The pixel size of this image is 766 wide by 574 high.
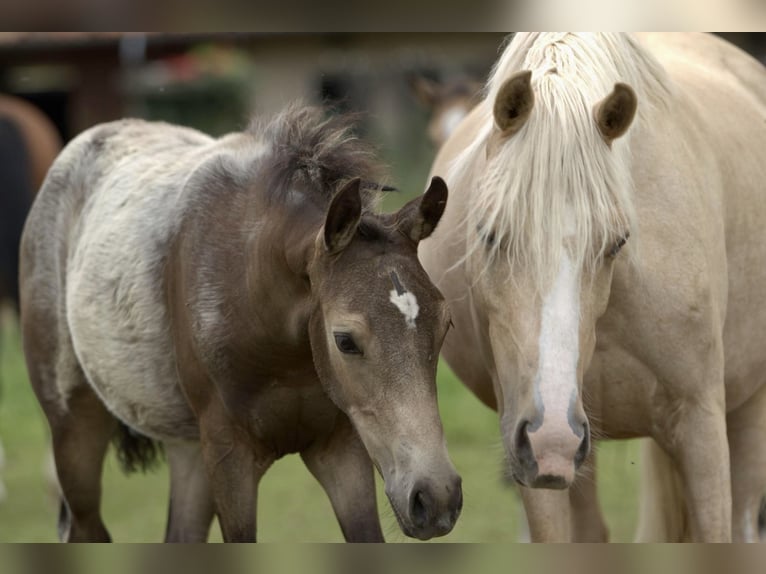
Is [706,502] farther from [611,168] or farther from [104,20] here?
[104,20]

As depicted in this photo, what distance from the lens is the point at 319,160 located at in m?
3.18

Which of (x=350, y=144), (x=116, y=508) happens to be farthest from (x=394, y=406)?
(x=116, y=508)

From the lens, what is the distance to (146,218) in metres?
3.74

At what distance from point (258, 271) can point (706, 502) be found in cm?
135

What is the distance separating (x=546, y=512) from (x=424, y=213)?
0.88 metres

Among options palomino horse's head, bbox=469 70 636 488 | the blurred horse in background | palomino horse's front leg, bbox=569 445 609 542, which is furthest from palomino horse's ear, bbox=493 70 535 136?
the blurred horse in background

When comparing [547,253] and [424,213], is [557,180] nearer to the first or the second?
[547,253]

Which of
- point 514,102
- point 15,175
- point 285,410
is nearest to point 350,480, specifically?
point 285,410

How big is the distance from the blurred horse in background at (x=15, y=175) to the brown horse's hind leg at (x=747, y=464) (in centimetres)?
485

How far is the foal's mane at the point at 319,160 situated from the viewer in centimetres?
315

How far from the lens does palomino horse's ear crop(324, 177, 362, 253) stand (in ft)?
8.84

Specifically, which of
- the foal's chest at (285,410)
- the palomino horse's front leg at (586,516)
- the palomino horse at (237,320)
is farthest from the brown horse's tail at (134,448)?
the palomino horse's front leg at (586,516)

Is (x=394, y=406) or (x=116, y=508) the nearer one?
(x=394, y=406)

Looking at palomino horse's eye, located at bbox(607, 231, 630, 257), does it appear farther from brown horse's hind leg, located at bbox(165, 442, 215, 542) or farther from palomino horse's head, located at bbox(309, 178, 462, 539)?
brown horse's hind leg, located at bbox(165, 442, 215, 542)
